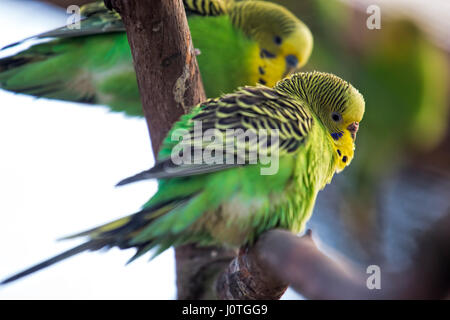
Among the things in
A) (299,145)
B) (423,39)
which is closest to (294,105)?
(299,145)

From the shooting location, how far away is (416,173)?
342cm

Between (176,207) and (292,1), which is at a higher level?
(292,1)

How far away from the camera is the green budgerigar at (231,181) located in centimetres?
168

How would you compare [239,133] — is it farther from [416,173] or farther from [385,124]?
[416,173]

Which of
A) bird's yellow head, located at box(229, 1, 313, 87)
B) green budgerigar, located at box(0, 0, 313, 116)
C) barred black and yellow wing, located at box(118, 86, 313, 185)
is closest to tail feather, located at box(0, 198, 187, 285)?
barred black and yellow wing, located at box(118, 86, 313, 185)

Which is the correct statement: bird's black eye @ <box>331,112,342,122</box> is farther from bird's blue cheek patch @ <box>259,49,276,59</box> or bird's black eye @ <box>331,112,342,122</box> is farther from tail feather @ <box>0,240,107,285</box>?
tail feather @ <box>0,240,107,285</box>

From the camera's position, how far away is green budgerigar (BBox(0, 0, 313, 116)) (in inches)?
104

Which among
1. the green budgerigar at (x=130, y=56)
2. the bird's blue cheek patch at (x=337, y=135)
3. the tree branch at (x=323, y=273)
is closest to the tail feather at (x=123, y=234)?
the tree branch at (x=323, y=273)

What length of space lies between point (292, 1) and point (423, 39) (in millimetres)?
1100

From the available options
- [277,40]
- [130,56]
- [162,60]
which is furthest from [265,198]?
[277,40]

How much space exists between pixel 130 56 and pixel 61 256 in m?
1.52

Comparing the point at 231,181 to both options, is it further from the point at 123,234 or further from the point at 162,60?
the point at 162,60

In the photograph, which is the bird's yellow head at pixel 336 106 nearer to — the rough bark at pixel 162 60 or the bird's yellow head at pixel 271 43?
the rough bark at pixel 162 60

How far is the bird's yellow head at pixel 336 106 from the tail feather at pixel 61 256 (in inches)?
43.6
